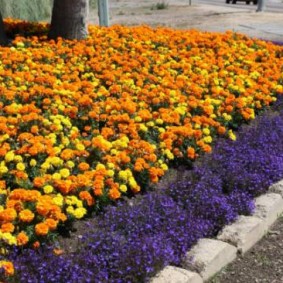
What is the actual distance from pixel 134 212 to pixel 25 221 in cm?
79

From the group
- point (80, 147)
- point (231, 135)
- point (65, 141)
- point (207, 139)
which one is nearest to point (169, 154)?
point (207, 139)

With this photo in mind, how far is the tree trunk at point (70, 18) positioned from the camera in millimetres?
9062

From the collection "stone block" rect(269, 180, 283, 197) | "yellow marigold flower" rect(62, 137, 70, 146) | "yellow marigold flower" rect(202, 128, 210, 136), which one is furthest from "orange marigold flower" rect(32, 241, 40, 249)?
"yellow marigold flower" rect(202, 128, 210, 136)

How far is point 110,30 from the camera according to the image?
33.2ft

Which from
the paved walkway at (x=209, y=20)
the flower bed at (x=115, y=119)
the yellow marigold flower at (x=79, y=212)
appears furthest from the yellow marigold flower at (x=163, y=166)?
the paved walkway at (x=209, y=20)

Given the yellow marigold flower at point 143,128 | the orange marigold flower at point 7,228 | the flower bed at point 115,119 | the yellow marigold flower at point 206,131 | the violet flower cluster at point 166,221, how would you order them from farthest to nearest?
the yellow marigold flower at point 206,131, the yellow marigold flower at point 143,128, the flower bed at point 115,119, the orange marigold flower at point 7,228, the violet flower cluster at point 166,221

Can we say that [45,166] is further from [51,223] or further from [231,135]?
[231,135]

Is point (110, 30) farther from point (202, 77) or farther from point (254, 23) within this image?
point (254, 23)

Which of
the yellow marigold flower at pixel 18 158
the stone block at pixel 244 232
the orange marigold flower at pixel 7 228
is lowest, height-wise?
the stone block at pixel 244 232

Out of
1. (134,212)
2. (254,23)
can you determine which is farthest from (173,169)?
(254,23)

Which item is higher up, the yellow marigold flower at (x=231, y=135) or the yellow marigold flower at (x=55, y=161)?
the yellow marigold flower at (x=55, y=161)

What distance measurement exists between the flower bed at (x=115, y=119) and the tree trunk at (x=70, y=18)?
24cm

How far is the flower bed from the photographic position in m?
4.07

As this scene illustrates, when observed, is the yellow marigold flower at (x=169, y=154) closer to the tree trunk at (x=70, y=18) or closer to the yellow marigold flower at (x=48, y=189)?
the yellow marigold flower at (x=48, y=189)
